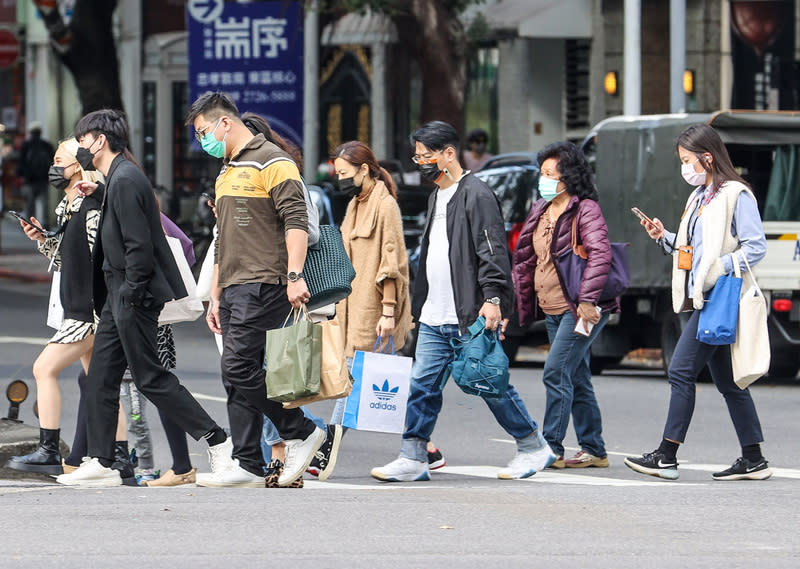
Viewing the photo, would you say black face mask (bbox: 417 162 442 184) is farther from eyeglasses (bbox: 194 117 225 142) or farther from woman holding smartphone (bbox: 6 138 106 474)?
woman holding smartphone (bbox: 6 138 106 474)

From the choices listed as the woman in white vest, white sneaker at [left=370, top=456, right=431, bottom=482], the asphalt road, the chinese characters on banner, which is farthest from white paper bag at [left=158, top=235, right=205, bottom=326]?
the chinese characters on banner

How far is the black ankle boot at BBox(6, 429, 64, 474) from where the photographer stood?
904 cm

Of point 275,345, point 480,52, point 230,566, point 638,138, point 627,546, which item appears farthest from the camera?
point 480,52

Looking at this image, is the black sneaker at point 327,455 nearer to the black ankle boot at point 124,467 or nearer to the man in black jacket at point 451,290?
the man in black jacket at point 451,290

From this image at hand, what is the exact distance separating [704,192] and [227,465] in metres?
2.79

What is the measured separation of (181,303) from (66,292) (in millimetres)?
580

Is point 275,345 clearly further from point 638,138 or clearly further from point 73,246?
point 638,138

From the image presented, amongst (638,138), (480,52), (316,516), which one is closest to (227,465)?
(316,516)

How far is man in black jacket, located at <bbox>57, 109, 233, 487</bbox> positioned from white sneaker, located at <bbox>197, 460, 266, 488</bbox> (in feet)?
0.20

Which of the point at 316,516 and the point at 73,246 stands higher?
the point at 73,246

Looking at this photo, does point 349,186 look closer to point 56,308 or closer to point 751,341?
point 56,308

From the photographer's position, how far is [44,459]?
9.04 meters

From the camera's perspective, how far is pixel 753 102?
25.8m

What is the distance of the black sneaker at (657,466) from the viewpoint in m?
8.98
